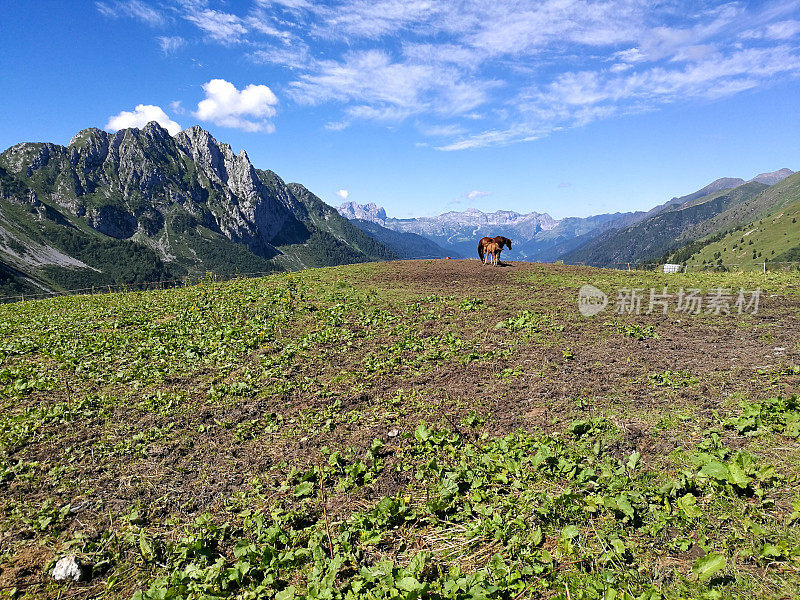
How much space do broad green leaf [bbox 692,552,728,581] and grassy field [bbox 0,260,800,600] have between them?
0.02 m

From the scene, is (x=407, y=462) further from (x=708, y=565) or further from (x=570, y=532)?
(x=708, y=565)

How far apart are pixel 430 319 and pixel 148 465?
10.8 metres

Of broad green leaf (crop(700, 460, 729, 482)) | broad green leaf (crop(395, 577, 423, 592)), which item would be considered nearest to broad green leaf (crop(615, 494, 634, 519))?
broad green leaf (crop(700, 460, 729, 482))

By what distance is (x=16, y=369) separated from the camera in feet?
38.2

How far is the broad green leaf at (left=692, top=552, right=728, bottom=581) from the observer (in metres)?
Answer: 3.99

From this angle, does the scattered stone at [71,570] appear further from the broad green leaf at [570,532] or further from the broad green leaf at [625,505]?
the broad green leaf at [625,505]

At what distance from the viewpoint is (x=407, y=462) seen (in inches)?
278

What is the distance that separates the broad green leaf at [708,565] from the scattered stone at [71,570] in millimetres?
6952

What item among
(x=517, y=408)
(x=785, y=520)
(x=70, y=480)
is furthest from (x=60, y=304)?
(x=785, y=520)

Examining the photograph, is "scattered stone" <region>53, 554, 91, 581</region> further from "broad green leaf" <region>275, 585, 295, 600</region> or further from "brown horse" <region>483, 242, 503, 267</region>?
"brown horse" <region>483, 242, 503, 267</region>

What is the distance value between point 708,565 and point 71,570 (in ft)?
23.7

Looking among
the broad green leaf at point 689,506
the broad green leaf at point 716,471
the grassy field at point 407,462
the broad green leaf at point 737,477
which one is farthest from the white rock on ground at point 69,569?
the broad green leaf at point 737,477

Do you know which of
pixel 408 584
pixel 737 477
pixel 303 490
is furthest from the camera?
pixel 303 490

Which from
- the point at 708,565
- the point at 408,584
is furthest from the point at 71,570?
the point at 708,565
